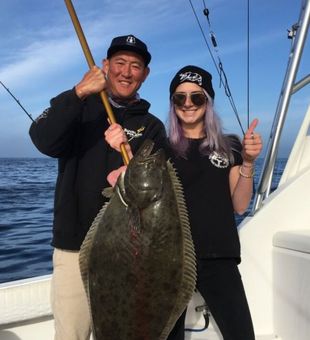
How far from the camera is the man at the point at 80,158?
257 centimetres

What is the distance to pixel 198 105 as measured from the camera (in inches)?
112

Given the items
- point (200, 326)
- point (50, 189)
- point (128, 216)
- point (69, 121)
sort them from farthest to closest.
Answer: point (50, 189)
point (200, 326)
point (69, 121)
point (128, 216)

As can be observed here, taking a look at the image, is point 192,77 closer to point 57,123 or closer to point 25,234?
point 57,123

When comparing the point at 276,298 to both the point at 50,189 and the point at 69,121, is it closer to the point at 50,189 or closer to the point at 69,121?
the point at 69,121

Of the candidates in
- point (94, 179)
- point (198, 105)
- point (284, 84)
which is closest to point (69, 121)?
point (94, 179)

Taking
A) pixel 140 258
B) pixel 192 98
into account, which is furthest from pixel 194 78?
pixel 140 258

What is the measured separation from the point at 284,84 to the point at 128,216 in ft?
6.21

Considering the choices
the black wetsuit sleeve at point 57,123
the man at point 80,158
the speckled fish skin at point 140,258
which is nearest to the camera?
the speckled fish skin at point 140,258

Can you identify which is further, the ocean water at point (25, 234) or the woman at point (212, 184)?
the ocean water at point (25, 234)

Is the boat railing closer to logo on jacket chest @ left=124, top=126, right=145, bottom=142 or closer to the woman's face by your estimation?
the woman's face

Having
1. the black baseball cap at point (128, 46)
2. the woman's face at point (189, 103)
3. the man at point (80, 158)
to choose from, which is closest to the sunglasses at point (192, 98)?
the woman's face at point (189, 103)

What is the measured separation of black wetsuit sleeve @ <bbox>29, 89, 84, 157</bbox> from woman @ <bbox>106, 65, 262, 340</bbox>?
384mm

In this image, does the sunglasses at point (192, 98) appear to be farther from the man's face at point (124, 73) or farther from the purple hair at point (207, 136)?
the man's face at point (124, 73)

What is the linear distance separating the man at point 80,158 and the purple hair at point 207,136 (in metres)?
0.13
